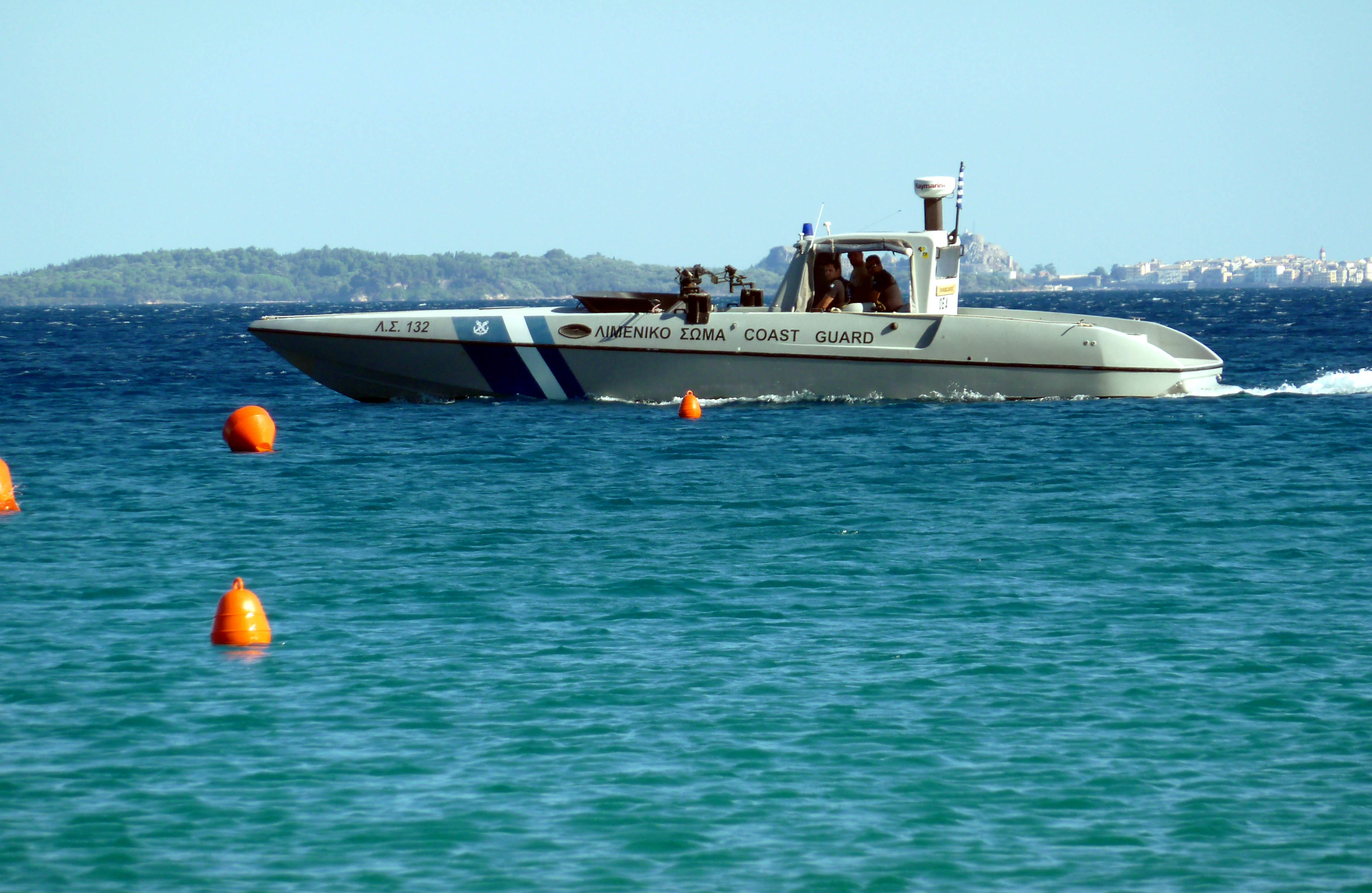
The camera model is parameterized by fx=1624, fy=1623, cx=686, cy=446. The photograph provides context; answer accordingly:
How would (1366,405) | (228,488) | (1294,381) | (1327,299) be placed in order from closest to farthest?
1. (228,488)
2. (1366,405)
3. (1294,381)
4. (1327,299)

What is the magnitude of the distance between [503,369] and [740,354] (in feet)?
12.5

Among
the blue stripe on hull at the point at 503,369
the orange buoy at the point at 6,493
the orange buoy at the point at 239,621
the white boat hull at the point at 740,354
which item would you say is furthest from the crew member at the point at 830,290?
the orange buoy at the point at 239,621

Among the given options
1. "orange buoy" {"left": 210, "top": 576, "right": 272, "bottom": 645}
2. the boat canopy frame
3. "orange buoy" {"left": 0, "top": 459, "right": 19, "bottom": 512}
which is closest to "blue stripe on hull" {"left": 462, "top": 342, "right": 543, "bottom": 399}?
the boat canopy frame

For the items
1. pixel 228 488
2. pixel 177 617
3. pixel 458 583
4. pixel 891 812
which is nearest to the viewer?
pixel 891 812

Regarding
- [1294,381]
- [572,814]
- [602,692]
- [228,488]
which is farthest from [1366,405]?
[572,814]

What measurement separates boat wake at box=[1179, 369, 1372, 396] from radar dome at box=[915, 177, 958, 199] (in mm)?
5369

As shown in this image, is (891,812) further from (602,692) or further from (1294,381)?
(1294,381)

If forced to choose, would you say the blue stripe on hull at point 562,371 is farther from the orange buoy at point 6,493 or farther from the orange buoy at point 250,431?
the orange buoy at point 6,493

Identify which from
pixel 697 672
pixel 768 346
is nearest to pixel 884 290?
pixel 768 346

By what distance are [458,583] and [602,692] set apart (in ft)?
11.7

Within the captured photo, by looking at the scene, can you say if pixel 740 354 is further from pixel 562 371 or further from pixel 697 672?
pixel 697 672

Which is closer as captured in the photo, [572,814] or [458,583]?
[572,814]

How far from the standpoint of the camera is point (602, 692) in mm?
9875

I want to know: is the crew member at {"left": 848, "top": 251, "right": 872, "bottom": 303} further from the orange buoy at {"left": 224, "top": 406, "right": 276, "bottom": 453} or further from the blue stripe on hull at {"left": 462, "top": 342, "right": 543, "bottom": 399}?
the orange buoy at {"left": 224, "top": 406, "right": 276, "bottom": 453}
